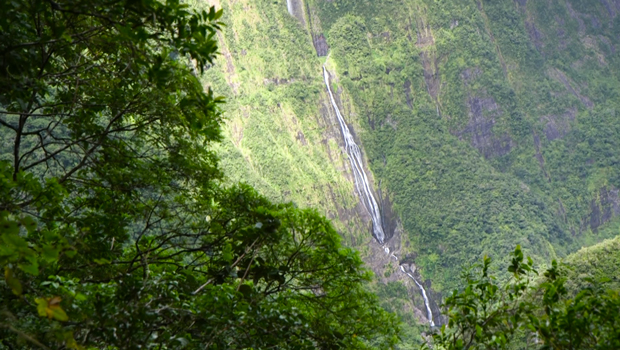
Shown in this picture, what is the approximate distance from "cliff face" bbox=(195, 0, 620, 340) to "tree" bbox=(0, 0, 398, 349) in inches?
1749

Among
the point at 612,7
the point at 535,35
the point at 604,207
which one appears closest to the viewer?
the point at 604,207

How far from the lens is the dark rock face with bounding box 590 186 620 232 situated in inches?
2648

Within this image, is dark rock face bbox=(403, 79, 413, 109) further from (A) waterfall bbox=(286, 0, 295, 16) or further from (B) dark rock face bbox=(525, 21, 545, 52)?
(B) dark rock face bbox=(525, 21, 545, 52)

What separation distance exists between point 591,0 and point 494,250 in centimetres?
5418

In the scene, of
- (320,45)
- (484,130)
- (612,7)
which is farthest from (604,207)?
(612,7)

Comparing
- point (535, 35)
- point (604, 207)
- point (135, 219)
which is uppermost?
point (135, 219)

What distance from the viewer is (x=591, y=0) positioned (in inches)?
3546

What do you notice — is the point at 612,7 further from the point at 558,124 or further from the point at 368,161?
the point at 368,161

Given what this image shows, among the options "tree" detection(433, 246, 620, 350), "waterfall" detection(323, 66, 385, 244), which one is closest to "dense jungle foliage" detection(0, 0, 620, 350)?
"tree" detection(433, 246, 620, 350)

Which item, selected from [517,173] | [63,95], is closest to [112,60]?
[63,95]

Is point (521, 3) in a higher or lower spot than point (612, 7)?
higher

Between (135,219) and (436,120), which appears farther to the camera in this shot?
(436,120)

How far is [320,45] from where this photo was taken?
70.2m

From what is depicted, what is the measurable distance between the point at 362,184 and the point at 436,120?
58.5 ft
